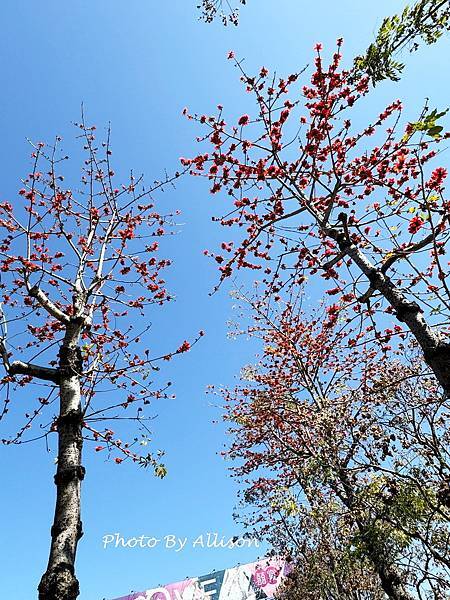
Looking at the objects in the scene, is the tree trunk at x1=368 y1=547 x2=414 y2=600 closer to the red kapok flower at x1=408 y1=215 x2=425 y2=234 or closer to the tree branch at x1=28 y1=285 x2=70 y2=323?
the red kapok flower at x1=408 y1=215 x2=425 y2=234

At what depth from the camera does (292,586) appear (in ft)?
36.2

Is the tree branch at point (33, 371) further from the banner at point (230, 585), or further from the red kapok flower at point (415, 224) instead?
the banner at point (230, 585)

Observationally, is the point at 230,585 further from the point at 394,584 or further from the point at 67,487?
the point at 67,487

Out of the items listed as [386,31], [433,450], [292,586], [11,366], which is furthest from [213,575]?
[386,31]

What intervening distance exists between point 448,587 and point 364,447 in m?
1.96

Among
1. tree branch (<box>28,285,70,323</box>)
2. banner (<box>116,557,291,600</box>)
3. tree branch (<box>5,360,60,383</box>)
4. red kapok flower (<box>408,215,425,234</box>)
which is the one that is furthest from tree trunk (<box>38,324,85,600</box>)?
banner (<box>116,557,291,600</box>)

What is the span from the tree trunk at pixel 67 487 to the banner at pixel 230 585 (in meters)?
17.4

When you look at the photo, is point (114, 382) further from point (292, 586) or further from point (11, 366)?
point (292, 586)

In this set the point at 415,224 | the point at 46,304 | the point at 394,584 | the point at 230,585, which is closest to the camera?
the point at 415,224

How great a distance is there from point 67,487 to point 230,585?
Answer: 18.8 m

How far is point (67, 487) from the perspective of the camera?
11.4ft

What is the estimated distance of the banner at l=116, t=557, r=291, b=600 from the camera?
1759cm

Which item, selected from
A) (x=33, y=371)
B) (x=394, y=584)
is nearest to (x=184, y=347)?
(x=33, y=371)

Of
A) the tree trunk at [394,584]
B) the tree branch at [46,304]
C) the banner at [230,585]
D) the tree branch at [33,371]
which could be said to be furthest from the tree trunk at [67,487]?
the banner at [230,585]
